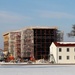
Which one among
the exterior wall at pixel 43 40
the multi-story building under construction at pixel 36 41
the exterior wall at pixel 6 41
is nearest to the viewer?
the exterior wall at pixel 43 40

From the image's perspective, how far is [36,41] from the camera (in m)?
124

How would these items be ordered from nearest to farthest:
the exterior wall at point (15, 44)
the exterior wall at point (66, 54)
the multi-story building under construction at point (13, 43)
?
1. the exterior wall at point (66, 54)
2. the exterior wall at point (15, 44)
3. the multi-story building under construction at point (13, 43)

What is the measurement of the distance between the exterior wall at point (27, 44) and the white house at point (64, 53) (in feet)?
106

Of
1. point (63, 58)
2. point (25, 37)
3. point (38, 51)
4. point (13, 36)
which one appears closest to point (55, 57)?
point (63, 58)

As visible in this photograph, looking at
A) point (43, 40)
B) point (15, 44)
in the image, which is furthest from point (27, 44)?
point (15, 44)

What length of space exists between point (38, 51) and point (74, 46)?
108ft

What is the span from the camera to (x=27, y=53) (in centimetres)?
12594

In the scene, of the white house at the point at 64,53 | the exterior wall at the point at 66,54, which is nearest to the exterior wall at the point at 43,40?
the white house at the point at 64,53

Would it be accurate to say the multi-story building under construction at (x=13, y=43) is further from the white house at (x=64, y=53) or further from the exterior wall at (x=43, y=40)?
the white house at (x=64, y=53)

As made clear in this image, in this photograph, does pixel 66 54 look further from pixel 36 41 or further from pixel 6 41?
pixel 6 41

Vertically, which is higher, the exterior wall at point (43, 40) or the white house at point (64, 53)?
the exterior wall at point (43, 40)

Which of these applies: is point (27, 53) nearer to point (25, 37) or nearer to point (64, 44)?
point (25, 37)

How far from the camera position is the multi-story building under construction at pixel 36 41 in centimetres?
12269

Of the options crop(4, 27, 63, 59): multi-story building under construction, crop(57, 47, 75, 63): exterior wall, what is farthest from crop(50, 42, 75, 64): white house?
crop(4, 27, 63, 59): multi-story building under construction
